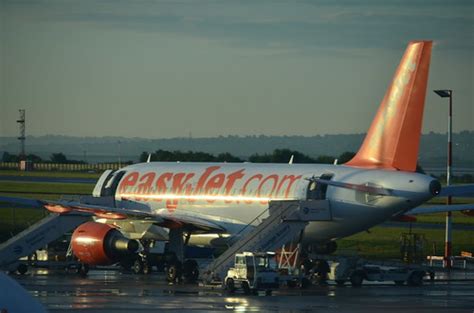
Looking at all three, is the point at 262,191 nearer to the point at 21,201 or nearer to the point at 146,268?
the point at 146,268

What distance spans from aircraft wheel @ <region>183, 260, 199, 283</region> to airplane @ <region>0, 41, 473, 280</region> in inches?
95.6

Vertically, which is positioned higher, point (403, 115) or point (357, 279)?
point (403, 115)

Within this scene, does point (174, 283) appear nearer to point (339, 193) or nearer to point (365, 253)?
point (339, 193)

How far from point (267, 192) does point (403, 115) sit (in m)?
7.62

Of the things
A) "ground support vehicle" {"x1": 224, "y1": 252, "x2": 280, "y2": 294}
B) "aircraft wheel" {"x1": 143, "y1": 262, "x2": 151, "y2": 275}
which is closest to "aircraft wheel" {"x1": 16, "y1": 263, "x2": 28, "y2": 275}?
"aircraft wheel" {"x1": 143, "y1": 262, "x2": 151, "y2": 275}

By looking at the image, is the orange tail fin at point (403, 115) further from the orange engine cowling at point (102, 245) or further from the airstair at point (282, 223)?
the orange engine cowling at point (102, 245)

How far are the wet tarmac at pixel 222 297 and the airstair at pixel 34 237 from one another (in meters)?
1.27

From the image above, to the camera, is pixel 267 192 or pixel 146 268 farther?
pixel 146 268

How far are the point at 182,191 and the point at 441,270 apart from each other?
47.5 ft

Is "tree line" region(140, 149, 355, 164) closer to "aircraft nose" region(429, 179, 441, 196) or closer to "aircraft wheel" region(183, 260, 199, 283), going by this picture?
"aircraft wheel" region(183, 260, 199, 283)

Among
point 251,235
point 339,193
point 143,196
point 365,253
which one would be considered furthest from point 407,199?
point 365,253

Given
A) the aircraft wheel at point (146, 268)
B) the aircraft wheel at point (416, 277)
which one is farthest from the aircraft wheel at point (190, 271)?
the aircraft wheel at point (416, 277)

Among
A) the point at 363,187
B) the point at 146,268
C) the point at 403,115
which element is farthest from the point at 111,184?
the point at 403,115

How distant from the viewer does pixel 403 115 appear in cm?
5153
